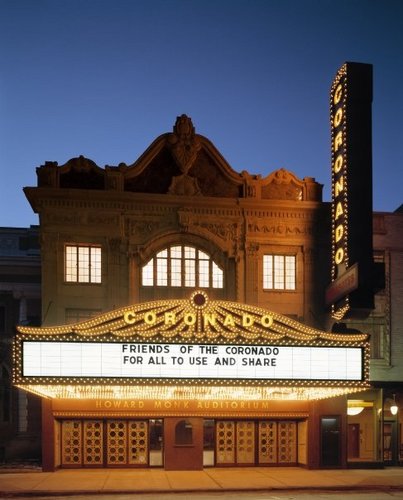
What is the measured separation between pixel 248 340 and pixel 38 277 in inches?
455

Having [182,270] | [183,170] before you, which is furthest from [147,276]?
[183,170]

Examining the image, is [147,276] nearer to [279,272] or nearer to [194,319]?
[194,319]

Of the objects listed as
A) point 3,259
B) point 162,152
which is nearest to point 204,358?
point 162,152

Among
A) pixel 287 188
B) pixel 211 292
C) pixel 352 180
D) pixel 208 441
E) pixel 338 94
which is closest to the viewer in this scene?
pixel 352 180

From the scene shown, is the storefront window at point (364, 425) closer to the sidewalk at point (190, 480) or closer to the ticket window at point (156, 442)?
the sidewalk at point (190, 480)

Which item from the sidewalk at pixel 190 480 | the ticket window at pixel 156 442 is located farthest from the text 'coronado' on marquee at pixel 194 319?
the ticket window at pixel 156 442

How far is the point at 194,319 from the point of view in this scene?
24578mm

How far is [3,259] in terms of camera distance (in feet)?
103

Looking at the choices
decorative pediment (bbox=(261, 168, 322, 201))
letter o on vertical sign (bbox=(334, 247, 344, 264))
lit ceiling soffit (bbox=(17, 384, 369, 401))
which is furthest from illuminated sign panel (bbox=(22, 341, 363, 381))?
decorative pediment (bbox=(261, 168, 322, 201))

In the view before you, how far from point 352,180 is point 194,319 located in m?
7.93

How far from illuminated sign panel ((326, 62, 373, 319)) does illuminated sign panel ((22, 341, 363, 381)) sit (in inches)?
87.3

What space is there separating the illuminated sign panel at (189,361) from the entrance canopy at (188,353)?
0.03 m

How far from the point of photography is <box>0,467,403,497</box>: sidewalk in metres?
23.1

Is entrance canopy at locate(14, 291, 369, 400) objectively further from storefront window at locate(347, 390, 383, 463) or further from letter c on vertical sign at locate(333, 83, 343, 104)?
letter c on vertical sign at locate(333, 83, 343, 104)
